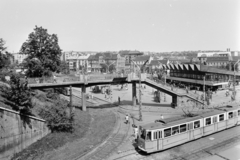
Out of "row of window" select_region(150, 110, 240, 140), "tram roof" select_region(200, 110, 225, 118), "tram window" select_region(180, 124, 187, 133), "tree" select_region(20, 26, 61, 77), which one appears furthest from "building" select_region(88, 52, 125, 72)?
"tram window" select_region(180, 124, 187, 133)

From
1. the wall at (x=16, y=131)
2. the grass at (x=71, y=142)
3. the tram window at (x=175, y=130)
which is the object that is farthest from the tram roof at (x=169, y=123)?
the wall at (x=16, y=131)

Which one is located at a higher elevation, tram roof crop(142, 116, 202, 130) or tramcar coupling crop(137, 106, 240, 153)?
tram roof crop(142, 116, 202, 130)

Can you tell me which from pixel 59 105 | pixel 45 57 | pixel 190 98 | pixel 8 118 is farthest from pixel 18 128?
pixel 190 98

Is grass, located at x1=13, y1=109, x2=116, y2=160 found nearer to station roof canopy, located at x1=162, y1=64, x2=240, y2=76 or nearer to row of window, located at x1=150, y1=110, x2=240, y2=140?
row of window, located at x1=150, y1=110, x2=240, y2=140

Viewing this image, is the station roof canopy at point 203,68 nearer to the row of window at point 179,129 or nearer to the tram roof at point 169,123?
the row of window at point 179,129

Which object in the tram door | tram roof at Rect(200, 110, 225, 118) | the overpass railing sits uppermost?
the overpass railing
